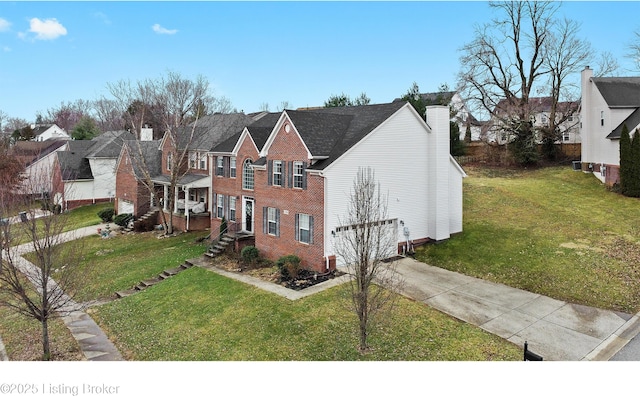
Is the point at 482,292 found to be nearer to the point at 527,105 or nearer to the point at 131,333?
the point at 131,333

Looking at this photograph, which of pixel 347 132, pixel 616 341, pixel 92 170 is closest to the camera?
pixel 616 341

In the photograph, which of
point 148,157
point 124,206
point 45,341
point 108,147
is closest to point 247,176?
point 45,341

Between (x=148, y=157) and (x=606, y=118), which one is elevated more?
(x=606, y=118)

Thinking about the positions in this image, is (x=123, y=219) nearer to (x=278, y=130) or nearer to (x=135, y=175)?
(x=135, y=175)

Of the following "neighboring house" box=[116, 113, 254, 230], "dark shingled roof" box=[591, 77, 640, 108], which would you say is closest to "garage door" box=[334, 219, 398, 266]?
"neighboring house" box=[116, 113, 254, 230]

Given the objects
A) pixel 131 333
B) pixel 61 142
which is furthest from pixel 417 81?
pixel 61 142

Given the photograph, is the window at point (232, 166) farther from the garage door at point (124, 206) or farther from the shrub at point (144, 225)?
the garage door at point (124, 206)
